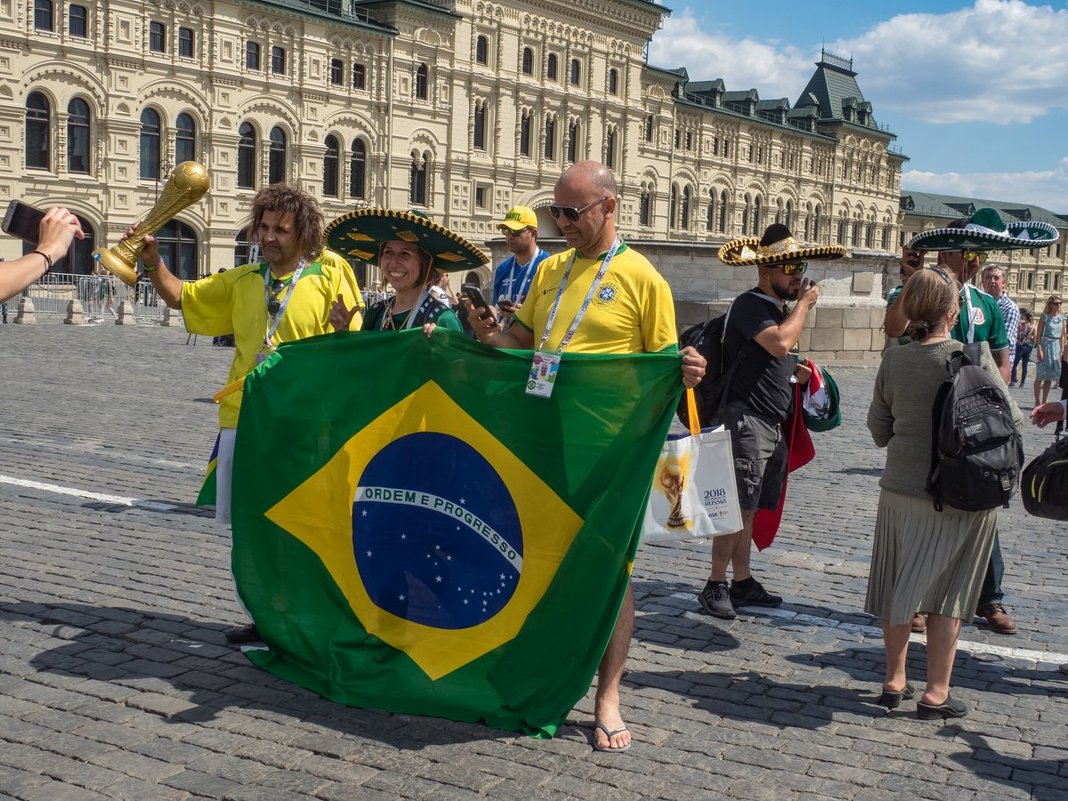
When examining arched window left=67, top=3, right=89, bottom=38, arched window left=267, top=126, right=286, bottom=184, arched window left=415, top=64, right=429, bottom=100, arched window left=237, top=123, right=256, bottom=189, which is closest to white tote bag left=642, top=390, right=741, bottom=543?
arched window left=67, top=3, right=89, bottom=38

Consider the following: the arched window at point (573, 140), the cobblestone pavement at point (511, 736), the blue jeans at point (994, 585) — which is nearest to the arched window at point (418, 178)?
the arched window at point (573, 140)

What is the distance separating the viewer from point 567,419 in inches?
173

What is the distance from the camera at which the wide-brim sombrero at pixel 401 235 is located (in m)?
4.80

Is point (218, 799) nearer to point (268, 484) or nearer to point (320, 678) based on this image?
point (320, 678)

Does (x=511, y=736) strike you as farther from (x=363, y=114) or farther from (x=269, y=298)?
(x=363, y=114)

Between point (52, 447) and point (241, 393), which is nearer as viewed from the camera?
point (241, 393)

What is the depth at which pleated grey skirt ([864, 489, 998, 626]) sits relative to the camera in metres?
4.69

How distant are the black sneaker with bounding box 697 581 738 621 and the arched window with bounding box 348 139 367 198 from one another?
47570 millimetres

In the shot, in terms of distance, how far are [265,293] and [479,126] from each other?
175 feet

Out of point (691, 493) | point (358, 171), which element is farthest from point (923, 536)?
point (358, 171)

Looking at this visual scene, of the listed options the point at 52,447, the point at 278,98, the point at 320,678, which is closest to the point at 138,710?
the point at 320,678

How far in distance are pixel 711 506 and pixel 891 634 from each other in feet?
2.91

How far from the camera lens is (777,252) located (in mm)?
5844

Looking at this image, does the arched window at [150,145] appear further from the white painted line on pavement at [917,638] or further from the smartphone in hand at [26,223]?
the smartphone in hand at [26,223]
